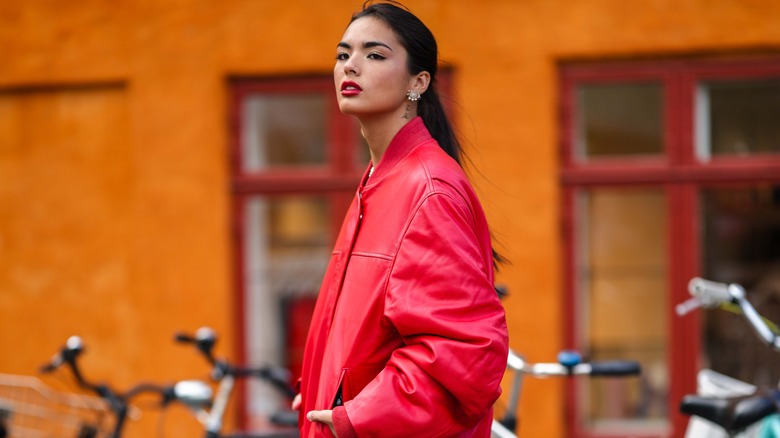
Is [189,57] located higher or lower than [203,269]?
higher

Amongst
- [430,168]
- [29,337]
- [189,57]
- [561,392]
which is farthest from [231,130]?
[430,168]

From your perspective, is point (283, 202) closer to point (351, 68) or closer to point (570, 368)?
point (570, 368)

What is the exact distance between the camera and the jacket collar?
9.26ft

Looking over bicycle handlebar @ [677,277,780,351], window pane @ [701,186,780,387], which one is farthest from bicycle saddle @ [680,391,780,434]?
window pane @ [701,186,780,387]

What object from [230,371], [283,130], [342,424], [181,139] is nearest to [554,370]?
[230,371]

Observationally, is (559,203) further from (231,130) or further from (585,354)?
(231,130)

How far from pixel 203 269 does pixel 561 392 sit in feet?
7.18

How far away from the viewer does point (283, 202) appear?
271 inches

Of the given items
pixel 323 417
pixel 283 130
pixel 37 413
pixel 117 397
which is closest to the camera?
pixel 323 417

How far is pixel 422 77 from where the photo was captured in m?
2.87

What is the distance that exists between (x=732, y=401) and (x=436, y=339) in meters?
1.68

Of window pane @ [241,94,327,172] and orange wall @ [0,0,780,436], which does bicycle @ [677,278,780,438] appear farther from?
window pane @ [241,94,327,172]

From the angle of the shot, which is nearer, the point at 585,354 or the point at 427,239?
the point at 427,239

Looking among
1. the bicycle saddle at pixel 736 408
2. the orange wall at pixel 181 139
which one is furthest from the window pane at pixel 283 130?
the bicycle saddle at pixel 736 408
